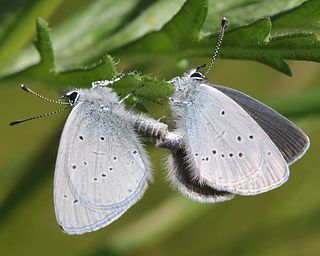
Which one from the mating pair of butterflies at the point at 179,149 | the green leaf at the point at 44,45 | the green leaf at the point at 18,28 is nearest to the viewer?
the green leaf at the point at 44,45

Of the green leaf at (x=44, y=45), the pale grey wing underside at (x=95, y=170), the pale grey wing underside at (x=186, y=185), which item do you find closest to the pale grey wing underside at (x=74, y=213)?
the pale grey wing underside at (x=95, y=170)

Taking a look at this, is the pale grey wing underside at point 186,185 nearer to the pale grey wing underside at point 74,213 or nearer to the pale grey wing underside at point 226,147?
the pale grey wing underside at point 226,147

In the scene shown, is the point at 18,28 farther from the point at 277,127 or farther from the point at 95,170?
the point at 277,127

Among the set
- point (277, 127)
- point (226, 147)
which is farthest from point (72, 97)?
point (277, 127)

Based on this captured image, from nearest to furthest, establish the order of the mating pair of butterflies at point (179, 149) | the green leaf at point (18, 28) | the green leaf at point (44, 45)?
1. the green leaf at point (44, 45)
2. the mating pair of butterflies at point (179, 149)
3. the green leaf at point (18, 28)

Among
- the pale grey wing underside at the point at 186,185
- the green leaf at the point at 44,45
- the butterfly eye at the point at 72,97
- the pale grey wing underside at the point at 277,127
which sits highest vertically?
the green leaf at the point at 44,45

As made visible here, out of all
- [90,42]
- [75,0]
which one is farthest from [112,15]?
[75,0]

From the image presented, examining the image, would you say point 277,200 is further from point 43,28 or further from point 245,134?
point 43,28

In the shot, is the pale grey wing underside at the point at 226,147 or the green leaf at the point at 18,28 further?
the green leaf at the point at 18,28
